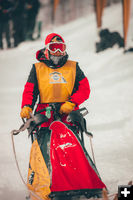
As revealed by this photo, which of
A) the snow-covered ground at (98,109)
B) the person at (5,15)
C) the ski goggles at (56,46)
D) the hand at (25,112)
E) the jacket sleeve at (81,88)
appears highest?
the person at (5,15)

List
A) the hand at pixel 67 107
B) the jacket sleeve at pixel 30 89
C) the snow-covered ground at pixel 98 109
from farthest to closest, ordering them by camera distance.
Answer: the snow-covered ground at pixel 98 109 < the jacket sleeve at pixel 30 89 < the hand at pixel 67 107

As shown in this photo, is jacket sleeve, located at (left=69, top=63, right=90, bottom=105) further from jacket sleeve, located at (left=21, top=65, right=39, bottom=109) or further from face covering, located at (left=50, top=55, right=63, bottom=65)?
jacket sleeve, located at (left=21, top=65, right=39, bottom=109)

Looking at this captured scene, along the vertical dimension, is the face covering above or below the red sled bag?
above

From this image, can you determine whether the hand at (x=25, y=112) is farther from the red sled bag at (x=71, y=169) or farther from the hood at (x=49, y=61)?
the hood at (x=49, y=61)

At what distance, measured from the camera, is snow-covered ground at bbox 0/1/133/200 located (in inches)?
160

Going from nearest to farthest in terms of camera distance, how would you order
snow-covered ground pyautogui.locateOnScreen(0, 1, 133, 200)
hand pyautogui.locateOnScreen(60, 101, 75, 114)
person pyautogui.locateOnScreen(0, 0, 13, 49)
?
hand pyautogui.locateOnScreen(60, 101, 75, 114), snow-covered ground pyautogui.locateOnScreen(0, 1, 133, 200), person pyautogui.locateOnScreen(0, 0, 13, 49)

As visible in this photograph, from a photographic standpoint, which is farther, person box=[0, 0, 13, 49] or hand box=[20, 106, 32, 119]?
person box=[0, 0, 13, 49]

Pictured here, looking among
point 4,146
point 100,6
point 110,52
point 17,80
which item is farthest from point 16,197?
point 100,6

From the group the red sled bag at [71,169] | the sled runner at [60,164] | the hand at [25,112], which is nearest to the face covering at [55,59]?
the sled runner at [60,164]

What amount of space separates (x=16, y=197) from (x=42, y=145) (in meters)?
0.95

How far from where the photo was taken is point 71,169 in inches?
102

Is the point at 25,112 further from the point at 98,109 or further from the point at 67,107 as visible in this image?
the point at 98,109

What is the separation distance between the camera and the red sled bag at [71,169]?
99.5 inches

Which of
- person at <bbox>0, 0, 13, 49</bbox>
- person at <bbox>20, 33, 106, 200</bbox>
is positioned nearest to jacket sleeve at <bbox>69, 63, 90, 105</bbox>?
person at <bbox>20, 33, 106, 200</bbox>
